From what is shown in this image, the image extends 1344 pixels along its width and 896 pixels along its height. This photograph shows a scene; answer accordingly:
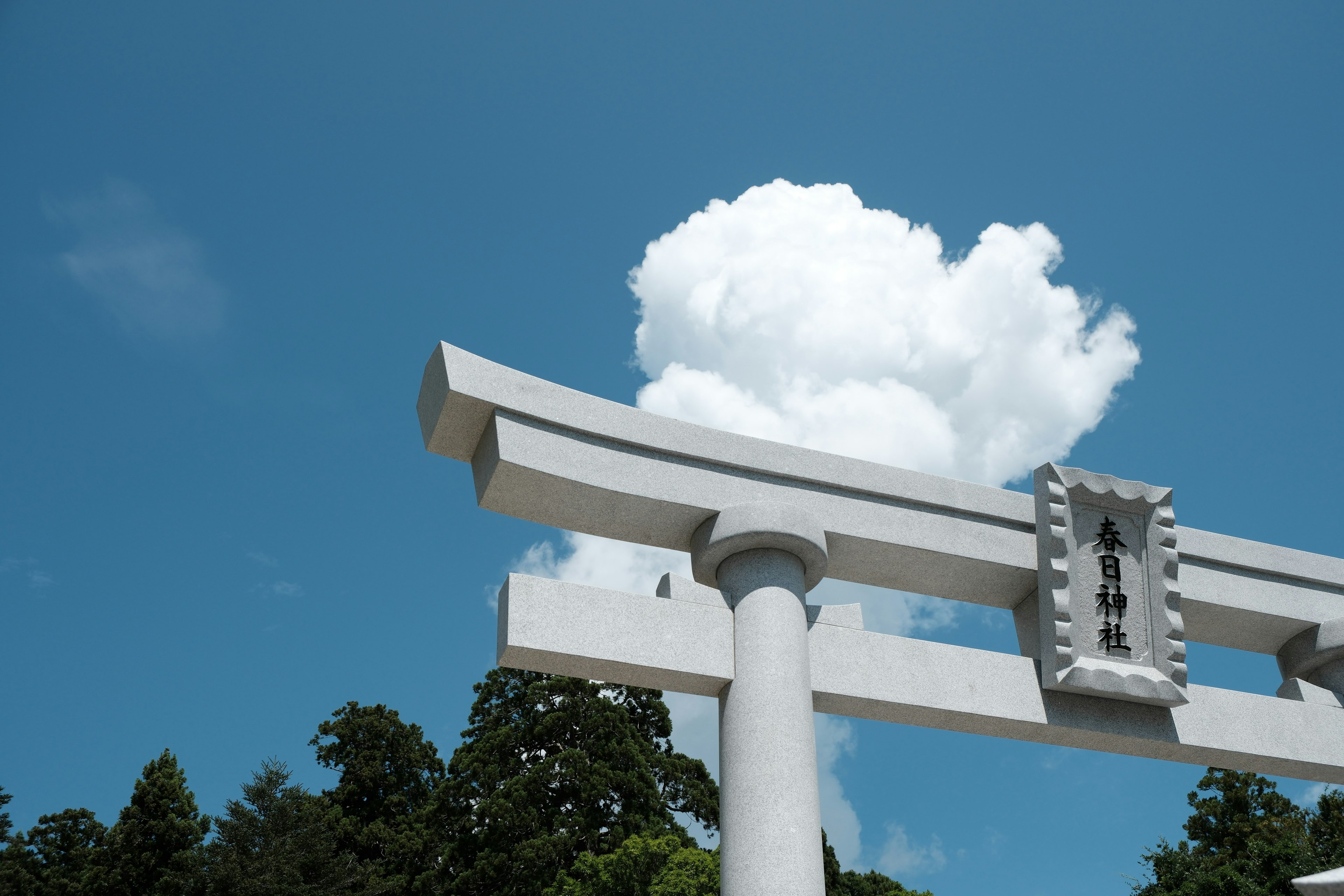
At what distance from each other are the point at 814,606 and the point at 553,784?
13.4m

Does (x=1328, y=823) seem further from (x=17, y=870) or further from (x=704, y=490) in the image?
(x=17, y=870)

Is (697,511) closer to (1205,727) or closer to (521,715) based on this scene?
(1205,727)

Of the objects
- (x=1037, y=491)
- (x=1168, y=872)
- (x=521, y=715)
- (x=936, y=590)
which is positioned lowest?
(x=1168, y=872)

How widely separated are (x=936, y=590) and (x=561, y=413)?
240 centimetres

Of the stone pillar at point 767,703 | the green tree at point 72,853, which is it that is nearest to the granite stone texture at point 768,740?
the stone pillar at point 767,703

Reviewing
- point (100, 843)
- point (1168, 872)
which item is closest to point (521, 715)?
point (100, 843)

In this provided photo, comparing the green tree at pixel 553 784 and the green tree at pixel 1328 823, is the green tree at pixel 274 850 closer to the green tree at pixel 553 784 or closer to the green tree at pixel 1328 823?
the green tree at pixel 553 784

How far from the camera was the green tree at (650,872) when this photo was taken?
14680mm

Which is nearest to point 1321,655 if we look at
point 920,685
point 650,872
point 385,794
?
point 920,685

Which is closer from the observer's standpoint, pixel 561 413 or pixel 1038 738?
pixel 561 413

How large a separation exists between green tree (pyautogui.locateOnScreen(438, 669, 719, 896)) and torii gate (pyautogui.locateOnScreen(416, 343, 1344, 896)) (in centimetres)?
1171

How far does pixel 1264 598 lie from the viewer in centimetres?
669

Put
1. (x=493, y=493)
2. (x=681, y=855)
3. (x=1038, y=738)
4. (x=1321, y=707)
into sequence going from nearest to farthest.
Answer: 1. (x=493, y=493)
2. (x=1038, y=738)
3. (x=1321, y=707)
4. (x=681, y=855)

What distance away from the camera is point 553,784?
17.9 meters
